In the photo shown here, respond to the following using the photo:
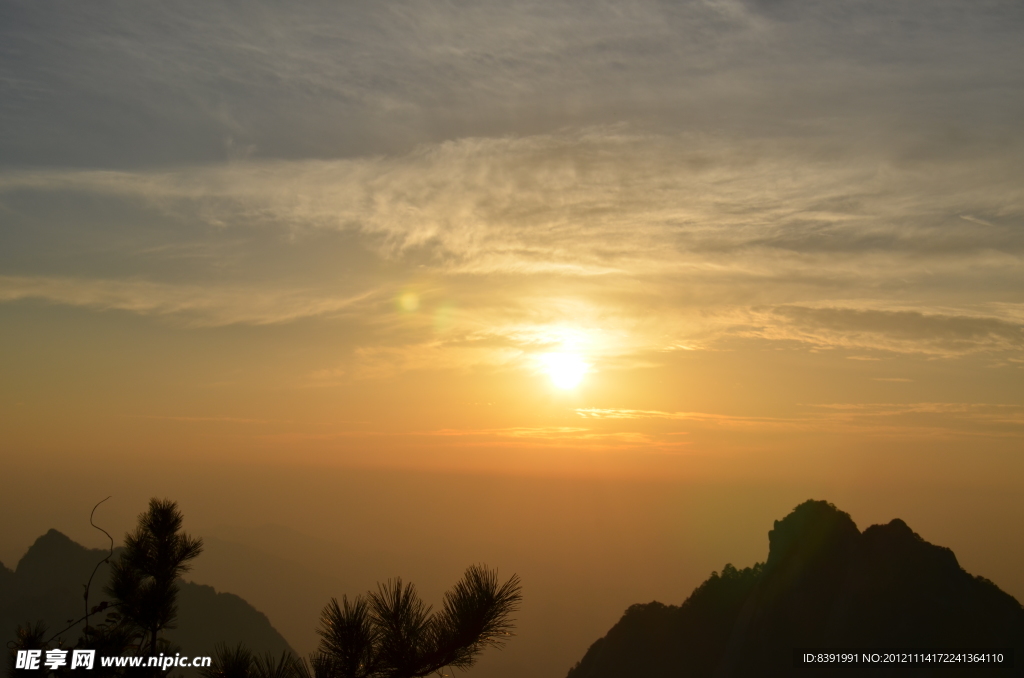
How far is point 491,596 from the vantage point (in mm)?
8844

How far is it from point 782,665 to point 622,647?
932 inches

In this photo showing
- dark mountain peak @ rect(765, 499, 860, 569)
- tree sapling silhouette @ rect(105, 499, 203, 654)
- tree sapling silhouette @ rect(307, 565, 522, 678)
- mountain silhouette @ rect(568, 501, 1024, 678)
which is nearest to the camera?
tree sapling silhouette @ rect(307, 565, 522, 678)

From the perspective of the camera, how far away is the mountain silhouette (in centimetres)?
6431

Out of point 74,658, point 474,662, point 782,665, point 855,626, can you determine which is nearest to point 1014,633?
point 855,626

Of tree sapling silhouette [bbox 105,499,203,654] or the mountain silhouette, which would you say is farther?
the mountain silhouette

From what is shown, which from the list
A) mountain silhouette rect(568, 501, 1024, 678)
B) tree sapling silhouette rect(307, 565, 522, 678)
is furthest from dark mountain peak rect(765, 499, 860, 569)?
tree sapling silhouette rect(307, 565, 522, 678)

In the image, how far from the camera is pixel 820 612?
73500 mm

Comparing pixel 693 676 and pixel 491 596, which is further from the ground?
pixel 491 596

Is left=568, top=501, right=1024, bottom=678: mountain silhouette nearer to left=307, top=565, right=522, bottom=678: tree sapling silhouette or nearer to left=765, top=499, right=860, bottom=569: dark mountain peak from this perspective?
left=765, top=499, right=860, bottom=569: dark mountain peak

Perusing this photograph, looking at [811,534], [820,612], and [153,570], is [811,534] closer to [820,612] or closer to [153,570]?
[820,612]

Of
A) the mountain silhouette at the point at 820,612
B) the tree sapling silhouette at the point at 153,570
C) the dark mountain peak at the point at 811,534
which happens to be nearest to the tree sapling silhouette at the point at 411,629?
the tree sapling silhouette at the point at 153,570

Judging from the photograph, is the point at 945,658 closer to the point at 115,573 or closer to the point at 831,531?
the point at 831,531

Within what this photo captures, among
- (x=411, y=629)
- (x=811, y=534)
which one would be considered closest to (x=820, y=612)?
(x=811, y=534)

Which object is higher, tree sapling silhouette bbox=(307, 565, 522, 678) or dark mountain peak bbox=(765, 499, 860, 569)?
dark mountain peak bbox=(765, 499, 860, 569)
